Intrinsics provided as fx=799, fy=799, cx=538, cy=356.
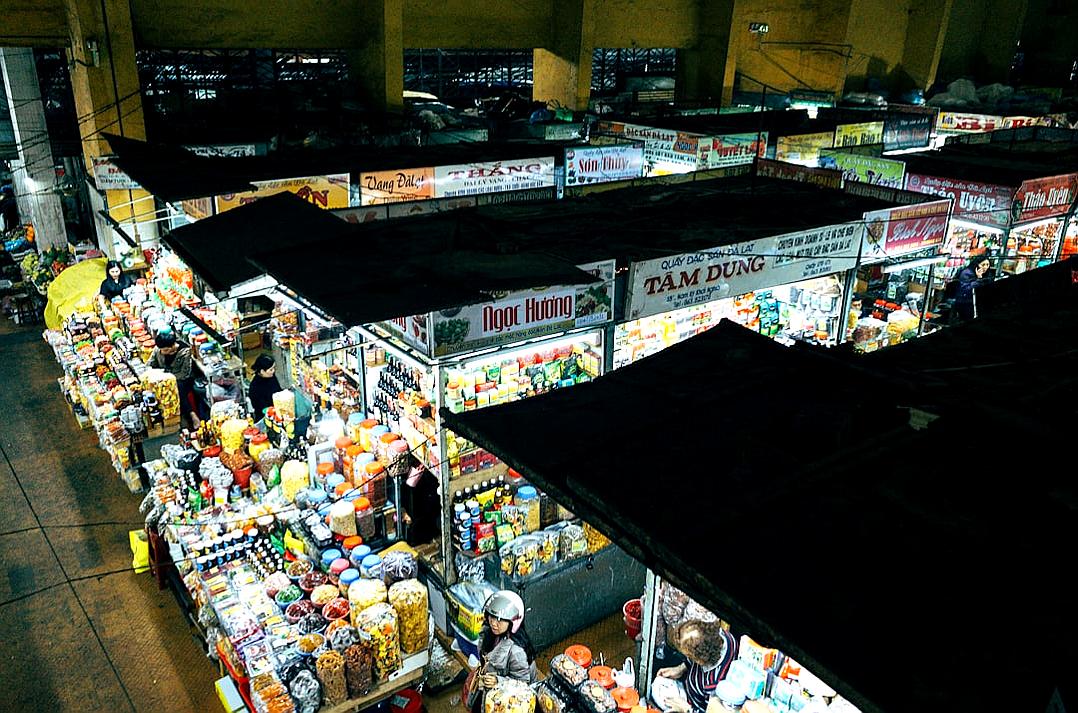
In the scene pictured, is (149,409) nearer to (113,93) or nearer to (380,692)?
(380,692)

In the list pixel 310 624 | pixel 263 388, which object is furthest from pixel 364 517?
pixel 263 388

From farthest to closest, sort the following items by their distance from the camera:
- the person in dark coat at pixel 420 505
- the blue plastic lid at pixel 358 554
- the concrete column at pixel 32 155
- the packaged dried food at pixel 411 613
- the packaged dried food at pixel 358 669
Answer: the concrete column at pixel 32 155 → the person in dark coat at pixel 420 505 → the blue plastic lid at pixel 358 554 → the packaged dried food at pixel 411 613 → the packaged dried food at pixel 358 669

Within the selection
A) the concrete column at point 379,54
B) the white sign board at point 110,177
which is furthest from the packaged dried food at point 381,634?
the concrete column at point 379,54

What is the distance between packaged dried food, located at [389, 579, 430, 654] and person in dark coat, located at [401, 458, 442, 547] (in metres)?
1.63

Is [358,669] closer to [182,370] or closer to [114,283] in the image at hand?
[182,370]

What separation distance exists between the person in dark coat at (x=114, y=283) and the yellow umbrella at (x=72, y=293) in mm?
1850

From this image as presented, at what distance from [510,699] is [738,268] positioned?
490cm

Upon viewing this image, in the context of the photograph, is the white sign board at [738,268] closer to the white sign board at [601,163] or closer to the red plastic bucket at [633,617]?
the red plastic bucket at [633,617]

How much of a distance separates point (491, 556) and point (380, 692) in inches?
63.4

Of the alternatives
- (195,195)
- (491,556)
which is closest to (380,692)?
(491,556)

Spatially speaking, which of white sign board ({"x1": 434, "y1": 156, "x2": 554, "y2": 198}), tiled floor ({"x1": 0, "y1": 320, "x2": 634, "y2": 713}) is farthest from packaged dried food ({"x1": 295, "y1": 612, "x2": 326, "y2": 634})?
white sign board ({"x1": 434, "y1": 156, "x2": 554, "y2": 198})

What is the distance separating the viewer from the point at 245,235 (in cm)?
784

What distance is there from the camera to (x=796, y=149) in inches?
613

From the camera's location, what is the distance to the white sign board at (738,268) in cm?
760
